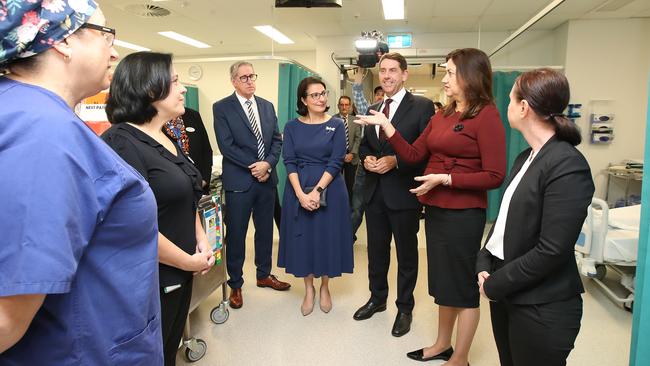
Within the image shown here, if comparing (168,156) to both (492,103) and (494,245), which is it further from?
(492,103)

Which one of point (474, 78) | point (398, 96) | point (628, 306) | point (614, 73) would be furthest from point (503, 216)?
point (614, 73)

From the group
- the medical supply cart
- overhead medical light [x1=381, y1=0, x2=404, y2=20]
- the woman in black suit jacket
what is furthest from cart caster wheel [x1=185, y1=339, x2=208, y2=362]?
overhead medical light [x1=381, y1=0, x2=404, y2=20]

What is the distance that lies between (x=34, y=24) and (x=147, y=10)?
5258 mm

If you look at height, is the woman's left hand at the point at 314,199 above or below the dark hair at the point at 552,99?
below

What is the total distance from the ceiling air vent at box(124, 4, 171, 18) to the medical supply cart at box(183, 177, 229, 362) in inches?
140

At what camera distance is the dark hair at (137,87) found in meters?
1.31

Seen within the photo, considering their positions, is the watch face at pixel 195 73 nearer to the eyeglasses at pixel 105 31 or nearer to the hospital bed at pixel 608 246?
the hospital bed at pixel 608 246

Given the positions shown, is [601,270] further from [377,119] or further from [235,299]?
[235,299]

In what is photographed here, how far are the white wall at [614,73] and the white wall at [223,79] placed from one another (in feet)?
15.6

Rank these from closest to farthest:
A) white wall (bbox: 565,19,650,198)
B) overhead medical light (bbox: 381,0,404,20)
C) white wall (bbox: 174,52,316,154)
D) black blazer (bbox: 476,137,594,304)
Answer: black blazer (bbox: 476,137,594,304) < overhead medical light (bbox: 381,0,404,20) < white wall (bbox: 565,19,650,198) < white wall (bbox: 174,52,316,154)

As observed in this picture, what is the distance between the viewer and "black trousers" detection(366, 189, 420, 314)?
7.47ft

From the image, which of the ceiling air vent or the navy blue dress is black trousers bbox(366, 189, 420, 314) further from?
the ceiling air vent

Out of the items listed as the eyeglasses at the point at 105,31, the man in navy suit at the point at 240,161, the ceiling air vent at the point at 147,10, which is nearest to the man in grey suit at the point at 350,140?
the man in navy suit at the point at 240,161

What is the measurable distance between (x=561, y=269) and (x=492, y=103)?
817mm
